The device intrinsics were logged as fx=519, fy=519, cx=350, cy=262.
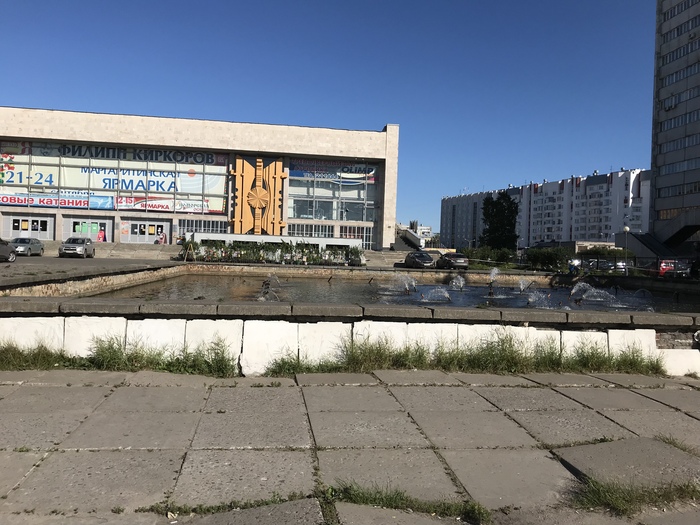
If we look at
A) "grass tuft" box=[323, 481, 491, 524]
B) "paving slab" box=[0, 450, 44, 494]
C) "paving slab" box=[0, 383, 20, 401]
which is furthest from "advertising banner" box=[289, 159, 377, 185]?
"grass tuft" box=[323, 481, 491, 524]

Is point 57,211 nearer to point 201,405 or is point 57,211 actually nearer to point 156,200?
point 156,200

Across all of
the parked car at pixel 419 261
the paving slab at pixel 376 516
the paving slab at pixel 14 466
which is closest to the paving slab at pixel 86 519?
the paving slab at pixel 14 466

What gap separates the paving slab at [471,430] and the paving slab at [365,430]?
13 centimetres

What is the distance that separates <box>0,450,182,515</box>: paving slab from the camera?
277 cm

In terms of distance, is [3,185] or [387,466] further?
[3,185]

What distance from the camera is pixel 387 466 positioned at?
11.0ft

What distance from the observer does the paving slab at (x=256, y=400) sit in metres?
4.36

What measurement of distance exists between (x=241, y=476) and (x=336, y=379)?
2310 mm

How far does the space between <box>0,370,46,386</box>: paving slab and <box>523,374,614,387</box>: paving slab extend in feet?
16.9

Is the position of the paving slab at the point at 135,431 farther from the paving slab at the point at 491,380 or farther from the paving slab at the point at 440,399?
the paving slab at the point at 491,380

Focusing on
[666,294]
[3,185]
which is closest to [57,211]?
[3,185]

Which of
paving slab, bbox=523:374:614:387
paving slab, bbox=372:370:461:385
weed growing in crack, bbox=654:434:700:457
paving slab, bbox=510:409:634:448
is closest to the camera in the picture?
weed growing in crack, bbox=654:434:700:457

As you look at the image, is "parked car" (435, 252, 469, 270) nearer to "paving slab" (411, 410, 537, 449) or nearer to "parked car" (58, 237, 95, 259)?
"parked car" (58, 237, 95, 259)

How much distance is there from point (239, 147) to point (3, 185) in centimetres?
2721
